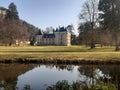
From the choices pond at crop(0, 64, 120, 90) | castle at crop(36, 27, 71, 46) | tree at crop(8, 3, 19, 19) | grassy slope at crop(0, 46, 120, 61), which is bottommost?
pond at crop(0, 64, 120, 90)

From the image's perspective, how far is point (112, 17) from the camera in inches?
2253

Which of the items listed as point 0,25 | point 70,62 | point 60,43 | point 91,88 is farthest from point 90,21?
point 60,43

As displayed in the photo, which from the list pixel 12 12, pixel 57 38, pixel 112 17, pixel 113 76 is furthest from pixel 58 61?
pixel 57 38

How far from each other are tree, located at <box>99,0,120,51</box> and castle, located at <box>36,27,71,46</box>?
94.3 meters

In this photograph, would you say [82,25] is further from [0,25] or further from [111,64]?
[0,25]

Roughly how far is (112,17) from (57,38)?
110 meters

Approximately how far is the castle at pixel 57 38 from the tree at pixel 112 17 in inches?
3712

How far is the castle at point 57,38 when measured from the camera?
158m

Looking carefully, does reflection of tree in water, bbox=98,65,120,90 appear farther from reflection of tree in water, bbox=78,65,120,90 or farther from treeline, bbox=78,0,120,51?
treeline, bbox=78,0,120,51

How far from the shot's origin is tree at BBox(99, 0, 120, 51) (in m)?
56.6

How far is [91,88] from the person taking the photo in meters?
13.0

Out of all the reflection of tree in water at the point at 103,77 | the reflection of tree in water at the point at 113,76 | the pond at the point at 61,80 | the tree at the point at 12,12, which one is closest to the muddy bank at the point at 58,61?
→ the pond at the point at 61,80

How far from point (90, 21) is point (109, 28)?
29.1 ft

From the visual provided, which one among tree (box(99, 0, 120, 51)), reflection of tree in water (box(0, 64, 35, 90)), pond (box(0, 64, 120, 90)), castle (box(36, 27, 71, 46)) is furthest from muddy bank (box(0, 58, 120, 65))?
castle (box(36, 27, 71, 46))
